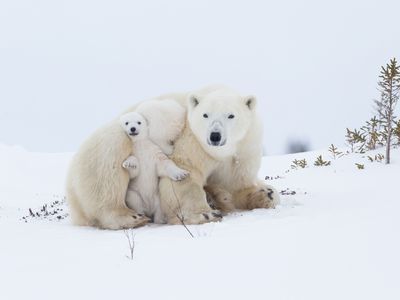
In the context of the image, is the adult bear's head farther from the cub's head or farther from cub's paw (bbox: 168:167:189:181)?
the cub's head

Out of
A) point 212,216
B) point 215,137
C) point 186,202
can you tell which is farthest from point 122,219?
point 215,137

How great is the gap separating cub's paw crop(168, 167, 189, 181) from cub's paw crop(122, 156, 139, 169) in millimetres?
403

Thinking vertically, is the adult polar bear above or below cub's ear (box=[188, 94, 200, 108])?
below

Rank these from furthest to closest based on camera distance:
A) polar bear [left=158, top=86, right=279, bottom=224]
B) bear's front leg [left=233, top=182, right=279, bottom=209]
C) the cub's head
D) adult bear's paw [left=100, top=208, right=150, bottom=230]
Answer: bear's front leg [left=233, top=182, right=279, bottom=209] → the cub's head → adult bear's paw [left=100, top=208, right=150, bottom=230] → polar bear [left=158, top=86, right=279, bottom=224]

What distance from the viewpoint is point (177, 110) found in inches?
257

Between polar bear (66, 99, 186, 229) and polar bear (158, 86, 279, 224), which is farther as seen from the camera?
polar bear (66, 99, 186, 229)

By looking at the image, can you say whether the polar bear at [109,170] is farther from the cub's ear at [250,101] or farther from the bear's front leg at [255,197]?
the bear's front leg at [255,197]

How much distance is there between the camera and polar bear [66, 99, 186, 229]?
20.2ft

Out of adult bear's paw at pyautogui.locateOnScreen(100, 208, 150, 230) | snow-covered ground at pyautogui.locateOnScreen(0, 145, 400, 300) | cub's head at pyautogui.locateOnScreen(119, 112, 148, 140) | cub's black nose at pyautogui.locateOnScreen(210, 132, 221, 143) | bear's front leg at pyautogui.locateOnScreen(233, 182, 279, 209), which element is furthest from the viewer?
bear's front leg at pyautogui.locateOnScreen(233, 182, 279, 209)

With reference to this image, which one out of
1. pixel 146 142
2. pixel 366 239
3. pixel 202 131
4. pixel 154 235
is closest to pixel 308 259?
pixel 366 239

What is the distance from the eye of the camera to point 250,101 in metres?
6.34

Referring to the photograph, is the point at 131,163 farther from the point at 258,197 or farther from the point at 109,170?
the point at 258,197

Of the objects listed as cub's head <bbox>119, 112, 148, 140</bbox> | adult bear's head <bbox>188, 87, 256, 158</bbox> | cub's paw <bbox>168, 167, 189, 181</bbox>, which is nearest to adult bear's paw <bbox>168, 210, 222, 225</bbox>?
cub's paw <bbox>168, 167, 189, 181</bbox>

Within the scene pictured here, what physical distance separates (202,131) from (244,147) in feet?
2.01
